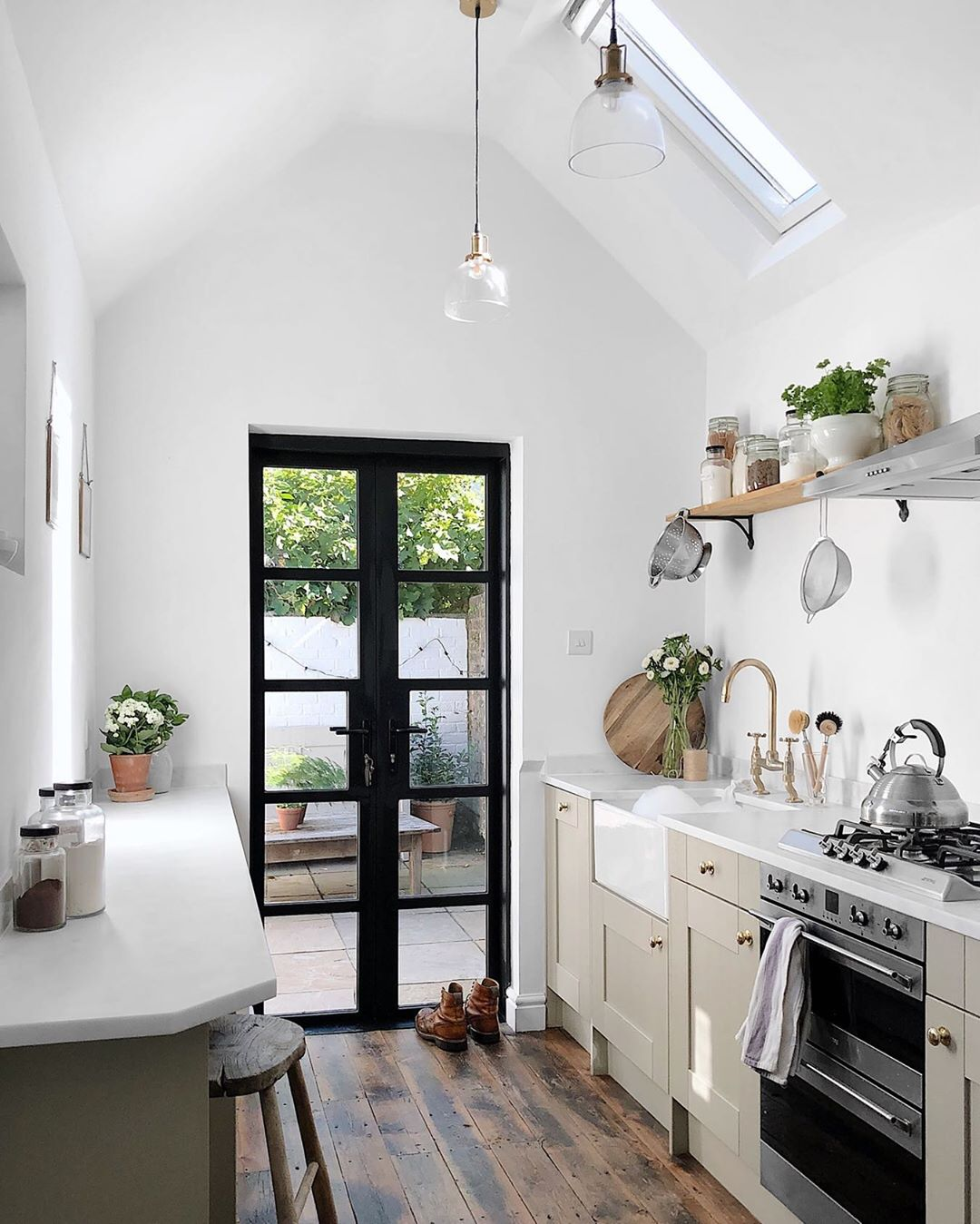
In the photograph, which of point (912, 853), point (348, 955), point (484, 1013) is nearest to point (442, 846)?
point (348, 955)

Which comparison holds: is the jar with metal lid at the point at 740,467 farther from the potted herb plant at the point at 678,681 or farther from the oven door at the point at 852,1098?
the oven door at the point at 852,1098

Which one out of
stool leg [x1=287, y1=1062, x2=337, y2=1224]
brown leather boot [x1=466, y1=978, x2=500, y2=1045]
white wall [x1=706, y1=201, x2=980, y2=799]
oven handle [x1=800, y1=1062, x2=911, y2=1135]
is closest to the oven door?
oven handle [x1=800, y1=1062, x2=911, y2=1135]

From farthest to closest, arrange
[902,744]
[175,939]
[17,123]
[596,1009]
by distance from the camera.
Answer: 1. [596,1009]
2. [902,744]
3. [17,123]
4. [175,939]

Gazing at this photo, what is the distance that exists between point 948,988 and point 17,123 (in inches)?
91.1

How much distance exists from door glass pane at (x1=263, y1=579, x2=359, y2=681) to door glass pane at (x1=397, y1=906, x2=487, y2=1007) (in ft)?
3.11

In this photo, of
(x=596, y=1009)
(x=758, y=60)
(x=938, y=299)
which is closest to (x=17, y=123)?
(x=758, y=60)

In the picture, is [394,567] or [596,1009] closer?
[596,1009]

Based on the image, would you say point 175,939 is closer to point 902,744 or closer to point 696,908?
point 696,908

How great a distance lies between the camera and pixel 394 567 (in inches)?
165

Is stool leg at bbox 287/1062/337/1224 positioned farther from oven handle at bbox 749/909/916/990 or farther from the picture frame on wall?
the picture frame on wall

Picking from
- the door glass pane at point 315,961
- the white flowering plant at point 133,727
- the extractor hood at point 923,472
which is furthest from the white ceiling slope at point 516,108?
the door glass pane at point 315,961

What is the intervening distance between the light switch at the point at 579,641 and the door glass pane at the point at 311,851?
963mm

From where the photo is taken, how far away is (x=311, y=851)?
4.13m

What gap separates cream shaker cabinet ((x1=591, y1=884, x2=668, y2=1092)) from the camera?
125 inches
